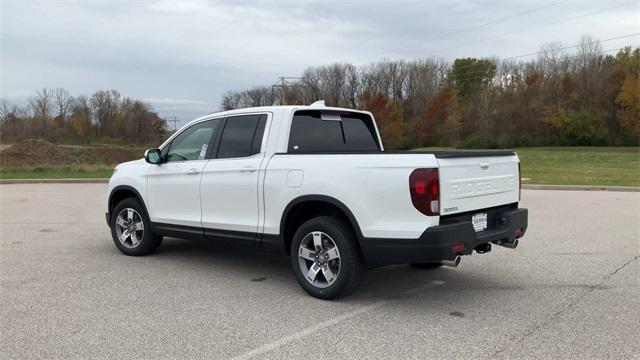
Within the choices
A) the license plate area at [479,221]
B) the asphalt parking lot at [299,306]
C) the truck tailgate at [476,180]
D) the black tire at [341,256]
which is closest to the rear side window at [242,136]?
the black tire at [341,256]

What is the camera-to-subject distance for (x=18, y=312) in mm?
4730

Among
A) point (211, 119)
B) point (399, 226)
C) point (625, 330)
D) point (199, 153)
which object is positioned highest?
point (211, 119)

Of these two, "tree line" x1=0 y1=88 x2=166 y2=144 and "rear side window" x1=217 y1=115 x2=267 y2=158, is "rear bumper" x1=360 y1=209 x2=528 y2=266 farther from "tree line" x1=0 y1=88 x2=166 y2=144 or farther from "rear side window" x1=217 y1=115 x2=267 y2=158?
"tree line" x1=0 y1=88 x2=166 y2=144

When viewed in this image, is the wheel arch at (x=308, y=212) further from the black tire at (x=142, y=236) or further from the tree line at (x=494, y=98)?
the tree line at (x=494, y=98)

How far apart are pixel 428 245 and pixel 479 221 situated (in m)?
0.81

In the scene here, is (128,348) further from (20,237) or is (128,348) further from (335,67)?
(335,67)

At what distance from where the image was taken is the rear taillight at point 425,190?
14.3ft

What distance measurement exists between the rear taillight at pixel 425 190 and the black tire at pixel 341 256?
30.0 inches

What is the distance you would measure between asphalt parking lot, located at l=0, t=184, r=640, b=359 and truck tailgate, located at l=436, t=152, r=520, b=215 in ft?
3.15

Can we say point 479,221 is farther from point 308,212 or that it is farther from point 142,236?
point 142,236

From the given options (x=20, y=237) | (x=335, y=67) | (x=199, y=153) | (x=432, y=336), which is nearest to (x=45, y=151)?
(x=20, y=237)

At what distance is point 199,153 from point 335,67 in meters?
99.4

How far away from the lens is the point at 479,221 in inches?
193

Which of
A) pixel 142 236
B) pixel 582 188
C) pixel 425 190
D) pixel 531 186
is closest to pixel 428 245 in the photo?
pixel 425 190
